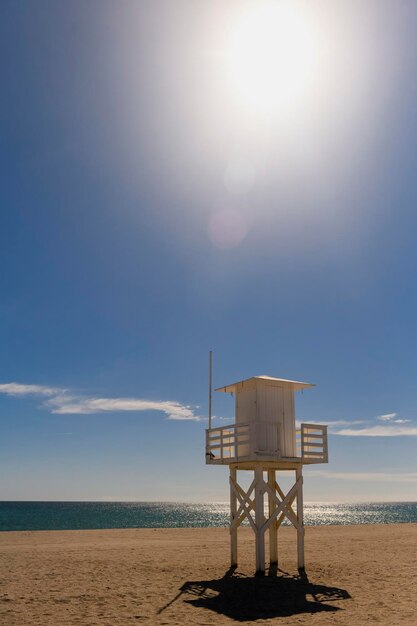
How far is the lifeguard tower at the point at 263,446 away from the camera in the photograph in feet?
66.1

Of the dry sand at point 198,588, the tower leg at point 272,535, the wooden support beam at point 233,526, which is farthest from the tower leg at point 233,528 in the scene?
the tower leg at point 272,535

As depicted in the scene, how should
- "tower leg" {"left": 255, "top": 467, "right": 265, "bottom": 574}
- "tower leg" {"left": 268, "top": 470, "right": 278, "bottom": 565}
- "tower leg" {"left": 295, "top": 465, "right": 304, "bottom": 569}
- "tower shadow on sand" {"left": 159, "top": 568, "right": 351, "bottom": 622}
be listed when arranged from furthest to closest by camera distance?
"tower leg" {"left": 268, "top": 470, "right": 278, "bottom": 565} < "tower leg" {"left": 295, "top": 465, "right": 304, "bottom": 569} < "tower leg" {"left": 255, "top": 467, "right": 265, "bottom": 574} < "tower shadow on sand" {"left": 159, "top": 568, "right": 351, "bottom": 622}

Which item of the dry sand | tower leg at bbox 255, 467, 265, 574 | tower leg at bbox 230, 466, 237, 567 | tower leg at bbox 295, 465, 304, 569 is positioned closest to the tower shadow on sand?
the dry sand

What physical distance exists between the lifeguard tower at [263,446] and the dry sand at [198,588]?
198cm

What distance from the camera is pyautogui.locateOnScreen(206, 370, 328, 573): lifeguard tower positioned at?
20.2 m

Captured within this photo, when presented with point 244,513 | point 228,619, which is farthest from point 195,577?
point 228,619

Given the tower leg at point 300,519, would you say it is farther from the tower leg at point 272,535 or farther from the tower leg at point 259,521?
the tower leg at point 259,521

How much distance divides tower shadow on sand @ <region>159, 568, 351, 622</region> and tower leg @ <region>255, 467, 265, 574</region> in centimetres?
56

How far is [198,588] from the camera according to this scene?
17.5 meters

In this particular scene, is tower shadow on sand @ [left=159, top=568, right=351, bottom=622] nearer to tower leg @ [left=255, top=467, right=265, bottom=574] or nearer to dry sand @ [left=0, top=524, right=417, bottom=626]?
dry sand @ [left=0, top=524, right=417, bottom=626]

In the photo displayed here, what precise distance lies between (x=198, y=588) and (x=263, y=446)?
538 cm

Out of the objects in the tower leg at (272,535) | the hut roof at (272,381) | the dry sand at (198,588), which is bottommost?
the dry sand at (198,588)

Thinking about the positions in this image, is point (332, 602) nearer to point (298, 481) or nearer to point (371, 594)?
point (371, 594)

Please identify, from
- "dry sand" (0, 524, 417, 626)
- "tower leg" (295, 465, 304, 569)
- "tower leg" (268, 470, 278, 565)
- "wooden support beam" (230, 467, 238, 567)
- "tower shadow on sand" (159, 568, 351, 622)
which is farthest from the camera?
"tower leg" (268, 470, 278, 565)
